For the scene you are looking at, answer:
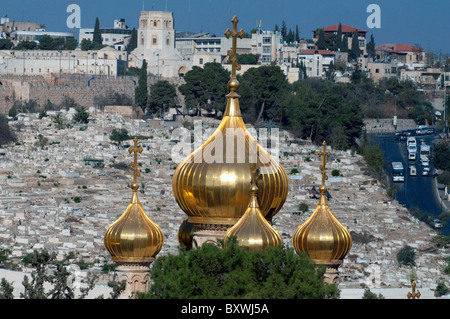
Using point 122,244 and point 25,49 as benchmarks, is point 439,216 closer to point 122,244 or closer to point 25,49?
point 122,244

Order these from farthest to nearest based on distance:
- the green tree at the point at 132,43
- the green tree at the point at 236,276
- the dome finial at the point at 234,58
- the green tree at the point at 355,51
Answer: the green tree at the point at 355,51 → the green tree at the point at 132,43 → the dome finial at the point at 234,58 → the green tree at the point at 236,276

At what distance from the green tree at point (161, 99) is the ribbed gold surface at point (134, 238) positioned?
6945 cm

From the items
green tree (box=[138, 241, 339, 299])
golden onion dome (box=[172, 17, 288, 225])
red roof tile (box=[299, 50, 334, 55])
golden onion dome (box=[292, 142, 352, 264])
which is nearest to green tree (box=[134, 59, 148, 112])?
red roof tile (box=[299, 50, 334, 55])

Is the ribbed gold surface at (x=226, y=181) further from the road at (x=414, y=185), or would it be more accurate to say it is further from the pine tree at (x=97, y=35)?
the pine tree at (x=97, y=35)

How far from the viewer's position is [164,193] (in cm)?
6575

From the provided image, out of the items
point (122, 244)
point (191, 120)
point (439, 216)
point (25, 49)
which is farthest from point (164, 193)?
point (25, 49)

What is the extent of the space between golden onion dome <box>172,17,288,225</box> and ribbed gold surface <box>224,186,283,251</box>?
85 cm

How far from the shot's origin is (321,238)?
27.1 metres

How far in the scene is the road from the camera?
72125mm

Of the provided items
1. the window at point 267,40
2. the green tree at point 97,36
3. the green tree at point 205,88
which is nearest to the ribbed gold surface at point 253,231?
the green tree at point 205,88

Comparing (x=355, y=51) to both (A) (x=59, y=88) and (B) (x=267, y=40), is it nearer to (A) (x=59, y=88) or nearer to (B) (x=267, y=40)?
(B) (x=267, y=40)

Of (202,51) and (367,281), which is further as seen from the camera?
(202,51)

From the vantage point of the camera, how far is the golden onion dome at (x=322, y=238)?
27.1m
